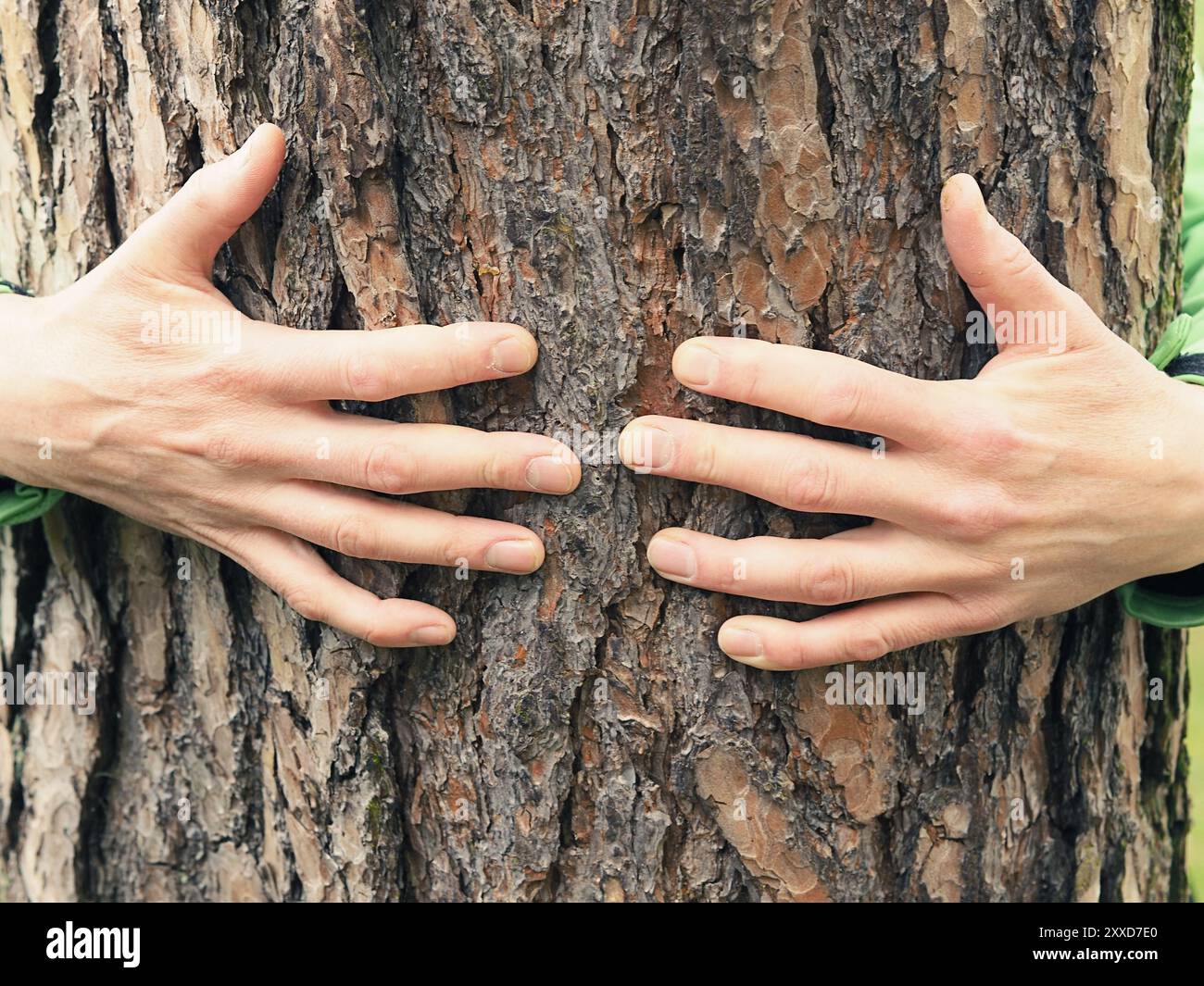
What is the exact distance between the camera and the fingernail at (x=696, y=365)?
134 centimetres

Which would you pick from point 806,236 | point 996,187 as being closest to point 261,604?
point 806,236

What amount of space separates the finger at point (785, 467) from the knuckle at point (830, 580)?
0.08 m

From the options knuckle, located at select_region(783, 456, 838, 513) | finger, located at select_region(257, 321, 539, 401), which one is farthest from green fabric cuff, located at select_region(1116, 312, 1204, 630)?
finger, located at select_region(257, 321, 539, 401)

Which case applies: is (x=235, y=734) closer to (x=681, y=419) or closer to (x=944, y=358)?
(x=681, y=419)

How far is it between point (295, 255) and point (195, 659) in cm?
79

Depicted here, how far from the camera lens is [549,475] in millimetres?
1389

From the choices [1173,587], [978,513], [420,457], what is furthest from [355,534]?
[1173,587]

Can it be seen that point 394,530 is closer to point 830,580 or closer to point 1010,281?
Result: point 830,580

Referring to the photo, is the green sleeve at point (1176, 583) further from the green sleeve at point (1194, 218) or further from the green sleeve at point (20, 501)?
the green sleeve at point (20, 501)

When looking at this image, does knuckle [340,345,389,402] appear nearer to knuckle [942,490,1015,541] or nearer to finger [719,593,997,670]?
finger [719,593,997,670]

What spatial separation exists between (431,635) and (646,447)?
460 millimetres

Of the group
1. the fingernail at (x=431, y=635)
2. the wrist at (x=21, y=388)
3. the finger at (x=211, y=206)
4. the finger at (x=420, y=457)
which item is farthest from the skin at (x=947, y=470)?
the wrist at (x=21, y=388)

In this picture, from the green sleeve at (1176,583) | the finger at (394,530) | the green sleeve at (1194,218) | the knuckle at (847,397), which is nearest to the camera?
the knuckle at (847,397)

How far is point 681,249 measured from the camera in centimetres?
137
